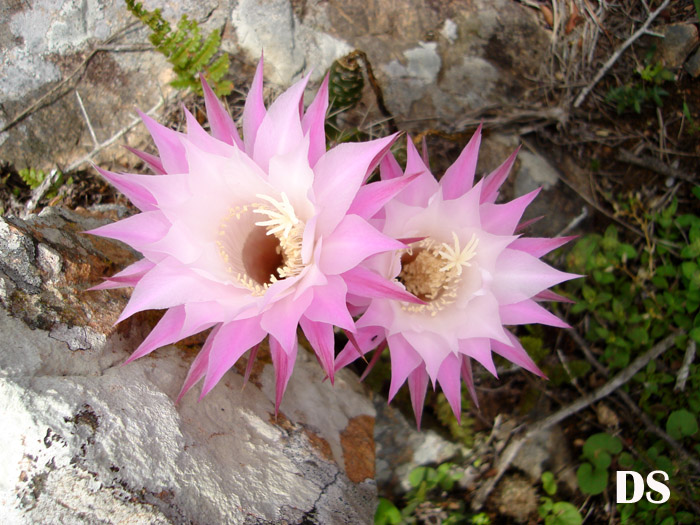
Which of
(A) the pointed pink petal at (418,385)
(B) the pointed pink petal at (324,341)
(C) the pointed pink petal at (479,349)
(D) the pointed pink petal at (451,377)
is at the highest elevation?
(B) the pointed pink petal at (324,341)

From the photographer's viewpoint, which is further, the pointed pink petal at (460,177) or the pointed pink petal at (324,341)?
the pointed pink petal at (460,177)

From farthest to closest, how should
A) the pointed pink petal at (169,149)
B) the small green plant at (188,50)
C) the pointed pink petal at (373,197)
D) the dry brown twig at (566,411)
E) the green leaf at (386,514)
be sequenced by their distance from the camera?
the dry brown twig at (566,411) < the green leaf at (386,514) < the small green plant at (188,50) < the pointed pink petal at (169,149) < the pointed pink petal at (373,197)

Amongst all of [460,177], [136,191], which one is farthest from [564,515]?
[136,191]

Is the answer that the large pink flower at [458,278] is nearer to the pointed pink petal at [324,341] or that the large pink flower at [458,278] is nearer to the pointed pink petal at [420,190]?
the pointed pink petal at [420,190]

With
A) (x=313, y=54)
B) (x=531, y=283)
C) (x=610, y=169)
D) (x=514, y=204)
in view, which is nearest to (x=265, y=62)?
(x=313, y=54)

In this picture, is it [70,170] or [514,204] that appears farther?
[70,170]

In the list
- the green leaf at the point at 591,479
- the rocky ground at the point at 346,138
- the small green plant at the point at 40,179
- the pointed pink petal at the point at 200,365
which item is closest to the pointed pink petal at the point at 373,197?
the pointed pink petal at the point at 200,365

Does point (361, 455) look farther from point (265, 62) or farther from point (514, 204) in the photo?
point (265, 62)
